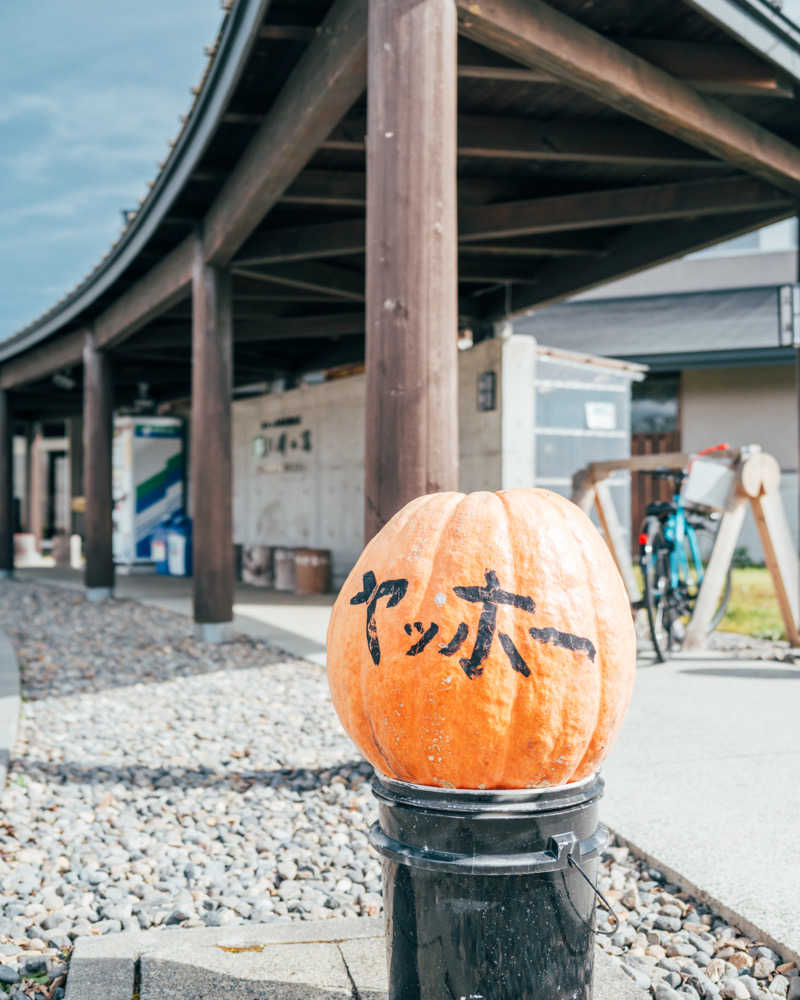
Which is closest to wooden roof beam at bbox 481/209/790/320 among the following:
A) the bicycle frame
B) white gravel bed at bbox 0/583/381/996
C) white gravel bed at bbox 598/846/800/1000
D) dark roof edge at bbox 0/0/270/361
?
the bicycle frame

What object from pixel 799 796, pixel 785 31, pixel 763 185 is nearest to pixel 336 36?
pixel 785 31

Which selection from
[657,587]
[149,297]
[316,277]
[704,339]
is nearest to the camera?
[657,587]

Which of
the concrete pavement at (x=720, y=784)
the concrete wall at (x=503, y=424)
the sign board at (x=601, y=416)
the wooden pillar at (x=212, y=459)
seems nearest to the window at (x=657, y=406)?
the sign board at (x=601, y=416)

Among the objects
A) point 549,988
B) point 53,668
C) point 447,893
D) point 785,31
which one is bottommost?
point 53,668

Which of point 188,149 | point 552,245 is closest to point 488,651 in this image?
point 188,149

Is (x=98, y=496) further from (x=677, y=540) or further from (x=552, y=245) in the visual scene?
(x=677, y=540)

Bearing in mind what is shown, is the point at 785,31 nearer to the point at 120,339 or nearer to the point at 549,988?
the point at 549,988

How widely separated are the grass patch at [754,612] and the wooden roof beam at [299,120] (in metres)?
5.38

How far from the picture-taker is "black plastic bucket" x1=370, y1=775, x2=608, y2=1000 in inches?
69.7

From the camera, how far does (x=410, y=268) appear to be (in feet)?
12.6

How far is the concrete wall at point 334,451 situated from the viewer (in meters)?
9.81

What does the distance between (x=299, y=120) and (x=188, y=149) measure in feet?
6.34

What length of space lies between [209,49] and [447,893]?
5.76 meters

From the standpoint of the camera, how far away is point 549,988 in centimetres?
181
